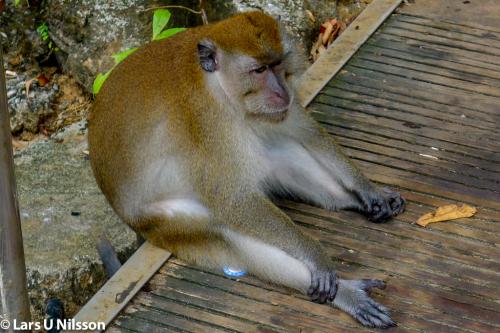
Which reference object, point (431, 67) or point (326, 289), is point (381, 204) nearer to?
point (326, 289)

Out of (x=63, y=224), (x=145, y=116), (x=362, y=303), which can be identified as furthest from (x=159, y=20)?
(x=362, y=303)

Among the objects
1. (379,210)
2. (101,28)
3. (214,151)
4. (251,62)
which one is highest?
(251,62)

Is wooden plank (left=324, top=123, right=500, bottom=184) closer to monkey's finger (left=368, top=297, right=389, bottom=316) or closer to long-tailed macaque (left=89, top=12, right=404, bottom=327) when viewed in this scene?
long-tailed macaque (left=89, top=12, right=404, bottom=327)

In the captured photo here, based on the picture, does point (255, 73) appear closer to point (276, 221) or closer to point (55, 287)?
point (276, 221)

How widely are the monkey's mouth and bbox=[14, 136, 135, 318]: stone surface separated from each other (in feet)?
5.85

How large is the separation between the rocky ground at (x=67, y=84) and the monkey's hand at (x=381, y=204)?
172 cm

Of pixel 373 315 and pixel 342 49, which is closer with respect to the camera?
pixel 373 315

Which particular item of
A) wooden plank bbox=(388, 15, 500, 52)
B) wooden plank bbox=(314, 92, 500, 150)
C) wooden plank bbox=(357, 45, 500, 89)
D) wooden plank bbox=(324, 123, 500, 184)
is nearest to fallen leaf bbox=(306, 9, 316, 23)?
wooden plank bbox=(388, 15, 500, 52)

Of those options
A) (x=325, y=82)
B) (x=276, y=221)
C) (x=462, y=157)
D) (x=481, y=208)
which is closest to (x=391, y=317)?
(x=276, y=221)

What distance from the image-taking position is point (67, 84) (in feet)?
25.2

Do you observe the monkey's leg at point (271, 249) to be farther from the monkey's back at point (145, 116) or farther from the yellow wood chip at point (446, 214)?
the yellow wood chip at point (446, 214)

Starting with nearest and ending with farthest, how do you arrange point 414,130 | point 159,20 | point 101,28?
1. point 414,130
2. point 159,20
3. point 101,28

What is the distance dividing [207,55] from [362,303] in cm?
128

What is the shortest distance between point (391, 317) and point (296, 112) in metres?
1.16
